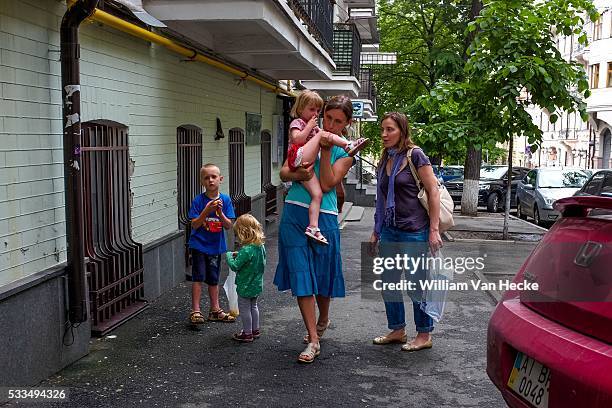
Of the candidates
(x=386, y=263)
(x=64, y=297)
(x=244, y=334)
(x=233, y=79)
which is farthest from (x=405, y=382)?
(x=233, y=79)

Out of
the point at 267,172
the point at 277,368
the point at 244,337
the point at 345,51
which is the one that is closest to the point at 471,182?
the point at 345,51

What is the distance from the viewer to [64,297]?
16.2ft

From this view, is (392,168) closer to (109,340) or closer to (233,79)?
(109,340)

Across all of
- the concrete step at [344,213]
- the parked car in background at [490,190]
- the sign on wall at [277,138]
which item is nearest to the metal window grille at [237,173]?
the sign on wall at [277,138]

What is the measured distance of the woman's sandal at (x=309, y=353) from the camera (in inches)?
201

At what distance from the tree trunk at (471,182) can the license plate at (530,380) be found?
1426 cm

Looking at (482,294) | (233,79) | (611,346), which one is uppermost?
(233,79)

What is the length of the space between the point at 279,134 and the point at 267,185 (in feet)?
6.00

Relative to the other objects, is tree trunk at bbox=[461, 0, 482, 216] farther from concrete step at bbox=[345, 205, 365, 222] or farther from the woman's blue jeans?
the woman's blue jeans

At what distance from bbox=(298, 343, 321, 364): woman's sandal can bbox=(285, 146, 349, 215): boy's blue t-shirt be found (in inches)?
42.3

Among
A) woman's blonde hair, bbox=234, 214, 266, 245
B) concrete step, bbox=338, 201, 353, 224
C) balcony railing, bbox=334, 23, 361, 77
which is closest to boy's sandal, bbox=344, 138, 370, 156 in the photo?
woman's blonde hair, bbox=234, 214, 266, 245

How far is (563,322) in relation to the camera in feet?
9.92

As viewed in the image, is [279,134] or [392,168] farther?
[279,134]

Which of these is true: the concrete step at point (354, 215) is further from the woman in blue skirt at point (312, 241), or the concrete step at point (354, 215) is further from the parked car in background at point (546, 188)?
the woman in blue skirt at point (312, 241)
